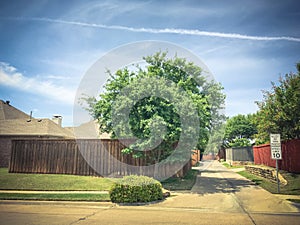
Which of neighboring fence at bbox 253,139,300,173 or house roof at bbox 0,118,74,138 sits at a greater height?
house roof at bbox 0,118,74,138

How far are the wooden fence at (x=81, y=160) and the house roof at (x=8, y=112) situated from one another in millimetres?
11576

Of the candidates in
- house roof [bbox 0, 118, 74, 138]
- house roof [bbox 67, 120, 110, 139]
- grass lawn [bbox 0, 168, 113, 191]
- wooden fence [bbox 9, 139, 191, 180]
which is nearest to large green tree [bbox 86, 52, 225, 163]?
wooden fence [bbox 9, 139, 191, 180]

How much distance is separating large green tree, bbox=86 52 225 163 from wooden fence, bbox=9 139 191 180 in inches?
65.1

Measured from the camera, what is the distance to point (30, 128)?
2434 cm

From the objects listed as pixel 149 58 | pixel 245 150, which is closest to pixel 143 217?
pixel 149 58

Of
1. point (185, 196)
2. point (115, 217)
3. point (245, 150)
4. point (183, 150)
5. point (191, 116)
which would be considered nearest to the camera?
point (115, 217)

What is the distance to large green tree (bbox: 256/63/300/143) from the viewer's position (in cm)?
1573

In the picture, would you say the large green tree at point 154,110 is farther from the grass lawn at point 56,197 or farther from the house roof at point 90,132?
the house roof at point 90,132

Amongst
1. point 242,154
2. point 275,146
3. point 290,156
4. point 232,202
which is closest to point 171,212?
point 232,202

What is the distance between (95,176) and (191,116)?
27.0ft

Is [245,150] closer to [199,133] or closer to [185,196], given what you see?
[199,133]

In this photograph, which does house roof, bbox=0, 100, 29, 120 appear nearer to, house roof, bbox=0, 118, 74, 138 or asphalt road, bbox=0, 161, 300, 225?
house roof, bbox=0, 118, 74, 138

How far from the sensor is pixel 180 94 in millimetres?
13367

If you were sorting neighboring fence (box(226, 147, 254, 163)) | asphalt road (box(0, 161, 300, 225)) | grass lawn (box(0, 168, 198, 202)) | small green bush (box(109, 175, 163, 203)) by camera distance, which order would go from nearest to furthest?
asphalt road (box(0, 161, 300, 225))
small green bush (box(109, 175, 163, 203))
grass lawn (box(0, 168, 198, 202))
neighboring fence (box(226, 147, 254, 163))
